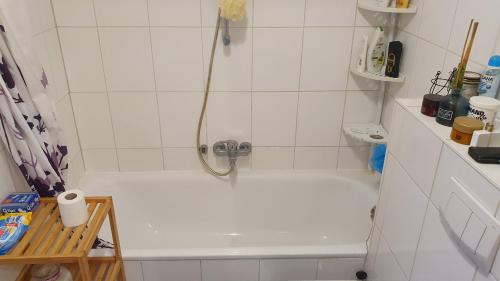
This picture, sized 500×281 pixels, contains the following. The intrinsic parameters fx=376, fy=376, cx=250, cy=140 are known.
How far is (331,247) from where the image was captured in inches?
62.5

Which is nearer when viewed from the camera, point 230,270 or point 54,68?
point 230,270

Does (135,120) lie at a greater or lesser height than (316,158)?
greater

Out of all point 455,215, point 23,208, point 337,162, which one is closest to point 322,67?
point 337,162

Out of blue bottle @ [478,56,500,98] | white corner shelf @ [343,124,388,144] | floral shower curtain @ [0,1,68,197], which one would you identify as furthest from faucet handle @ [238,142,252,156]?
blue bottle @ [478,56,500,98]

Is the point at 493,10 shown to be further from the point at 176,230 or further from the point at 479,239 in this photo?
the point at 176,230

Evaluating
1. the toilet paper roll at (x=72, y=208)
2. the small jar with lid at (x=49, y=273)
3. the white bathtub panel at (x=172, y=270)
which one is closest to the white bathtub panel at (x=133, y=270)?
the white bathtub panel at (x=172, y=270)

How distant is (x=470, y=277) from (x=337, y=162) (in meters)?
1.37

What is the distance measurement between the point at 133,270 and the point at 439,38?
1525mm

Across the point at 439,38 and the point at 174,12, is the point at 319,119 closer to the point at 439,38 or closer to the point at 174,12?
the point at 439,38

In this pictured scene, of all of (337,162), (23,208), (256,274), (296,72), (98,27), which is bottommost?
(256,274)

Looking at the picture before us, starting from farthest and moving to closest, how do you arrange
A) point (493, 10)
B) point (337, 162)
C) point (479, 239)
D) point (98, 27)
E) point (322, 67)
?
point (337, 162) < point (322, 67) < point (98, 27) < point (493, 10) < point (479, 239)

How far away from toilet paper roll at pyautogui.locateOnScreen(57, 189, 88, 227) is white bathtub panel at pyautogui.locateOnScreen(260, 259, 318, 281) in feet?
2.51

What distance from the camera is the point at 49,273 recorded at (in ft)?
3.81

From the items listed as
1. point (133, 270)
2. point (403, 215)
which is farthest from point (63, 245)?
point (403, 215)
